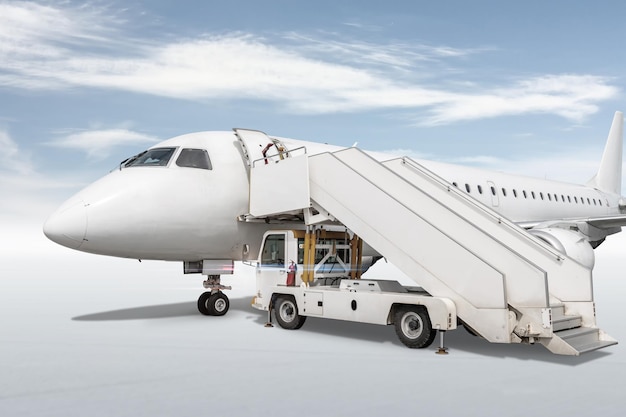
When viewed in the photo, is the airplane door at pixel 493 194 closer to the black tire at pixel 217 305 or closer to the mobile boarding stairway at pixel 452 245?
the mobile boarding stairway at pixel 452 245

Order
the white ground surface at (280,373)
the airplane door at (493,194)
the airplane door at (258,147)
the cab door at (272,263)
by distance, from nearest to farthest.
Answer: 1. the white ground surface at (280,373)
2. the cab door at (272,263)
3. the airplane door at (258,147)
4. the airplane door at (493,194)

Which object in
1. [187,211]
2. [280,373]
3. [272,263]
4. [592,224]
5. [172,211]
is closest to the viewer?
[280,373]

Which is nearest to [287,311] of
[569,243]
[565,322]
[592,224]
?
[565,322]

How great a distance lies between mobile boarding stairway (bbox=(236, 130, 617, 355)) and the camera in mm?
8742

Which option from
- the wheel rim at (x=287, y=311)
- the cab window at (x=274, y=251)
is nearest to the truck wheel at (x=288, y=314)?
the wheel rim at (x=287, y=311)

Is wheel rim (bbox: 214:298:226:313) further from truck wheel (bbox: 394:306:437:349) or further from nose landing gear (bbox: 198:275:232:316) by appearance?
truck wheel (bbox: 394:306:437:349)

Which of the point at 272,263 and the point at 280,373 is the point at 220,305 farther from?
the point at 280,373

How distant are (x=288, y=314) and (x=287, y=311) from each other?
65mm

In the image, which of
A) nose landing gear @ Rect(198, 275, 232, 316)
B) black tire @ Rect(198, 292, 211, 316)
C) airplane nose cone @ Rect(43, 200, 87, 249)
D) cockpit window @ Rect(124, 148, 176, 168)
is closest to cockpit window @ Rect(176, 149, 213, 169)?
cockpit window @ Rect(124, 148, 176, 168)

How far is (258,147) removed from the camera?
13156 millimetres

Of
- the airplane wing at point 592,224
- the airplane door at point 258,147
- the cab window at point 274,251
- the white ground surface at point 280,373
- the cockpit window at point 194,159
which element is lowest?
the white ground surface at point 280,373

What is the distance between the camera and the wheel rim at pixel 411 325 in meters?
9.52

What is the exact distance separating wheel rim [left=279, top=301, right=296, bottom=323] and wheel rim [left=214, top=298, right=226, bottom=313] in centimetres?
224

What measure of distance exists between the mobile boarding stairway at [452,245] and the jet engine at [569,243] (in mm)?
1746
